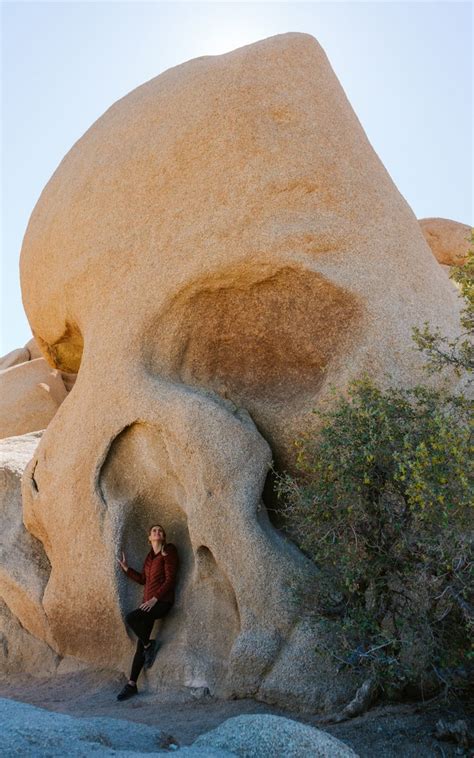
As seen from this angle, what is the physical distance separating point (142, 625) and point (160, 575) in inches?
23.2

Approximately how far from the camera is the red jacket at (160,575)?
8.93 metres

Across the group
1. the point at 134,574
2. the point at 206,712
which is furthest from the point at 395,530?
the point at 134,574

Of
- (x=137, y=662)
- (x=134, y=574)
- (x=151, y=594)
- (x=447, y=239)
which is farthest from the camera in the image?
(x=447, y=239)

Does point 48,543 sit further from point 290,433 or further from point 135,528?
point 290,433

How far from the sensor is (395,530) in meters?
6.80

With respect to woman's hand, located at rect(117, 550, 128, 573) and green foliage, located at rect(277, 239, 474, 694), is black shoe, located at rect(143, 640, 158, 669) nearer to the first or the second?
woman's hand, located at rect(117, 550, 128, 573)

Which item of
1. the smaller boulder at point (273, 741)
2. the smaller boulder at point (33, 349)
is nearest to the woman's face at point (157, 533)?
the smaller boulder at point (273, 741)

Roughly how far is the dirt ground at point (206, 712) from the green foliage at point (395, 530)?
365mm

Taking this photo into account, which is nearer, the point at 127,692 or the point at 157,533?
the point at 127,692

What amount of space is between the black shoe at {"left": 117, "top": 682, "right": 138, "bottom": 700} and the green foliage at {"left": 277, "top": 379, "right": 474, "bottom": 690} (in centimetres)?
265

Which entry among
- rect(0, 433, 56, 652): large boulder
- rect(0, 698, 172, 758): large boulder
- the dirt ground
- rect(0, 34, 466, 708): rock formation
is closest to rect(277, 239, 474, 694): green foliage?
the dirt ground

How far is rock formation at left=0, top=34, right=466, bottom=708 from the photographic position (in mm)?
8797

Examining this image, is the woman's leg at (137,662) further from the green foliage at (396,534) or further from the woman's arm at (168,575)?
the green foliage at (396,534)

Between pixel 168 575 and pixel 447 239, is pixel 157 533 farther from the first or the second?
pixel 447 239
